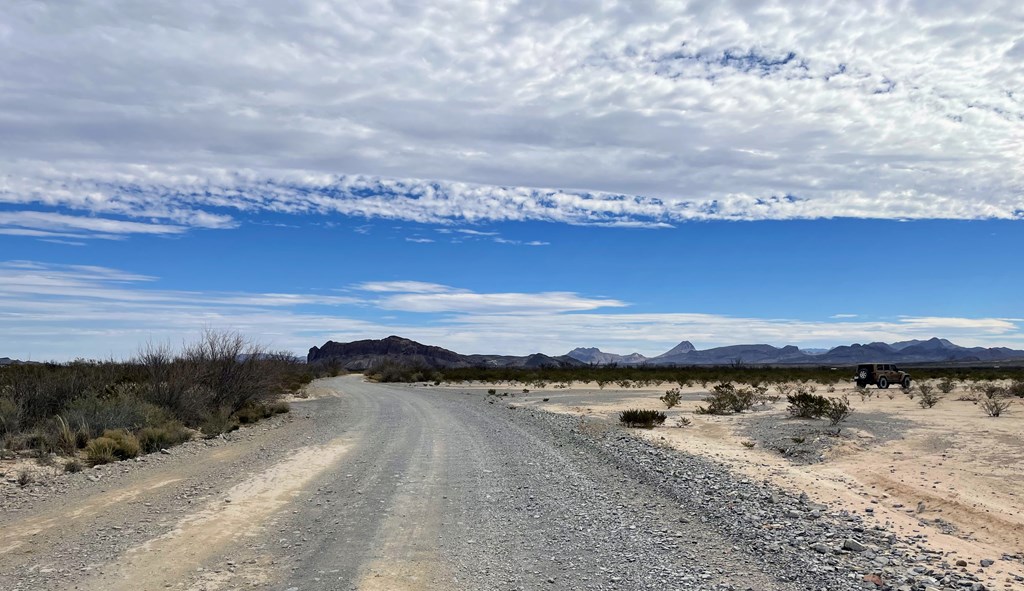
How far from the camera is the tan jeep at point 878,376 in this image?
152 ft

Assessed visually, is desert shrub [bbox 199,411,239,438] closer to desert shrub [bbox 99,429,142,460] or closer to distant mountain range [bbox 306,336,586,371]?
desert shrub [bbox 99,429,142,460]

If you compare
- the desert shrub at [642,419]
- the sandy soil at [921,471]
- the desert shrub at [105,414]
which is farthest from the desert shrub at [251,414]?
the sandy soil at [921,471]

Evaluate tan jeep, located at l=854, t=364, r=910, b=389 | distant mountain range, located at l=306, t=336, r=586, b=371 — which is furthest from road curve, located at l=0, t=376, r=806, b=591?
distant mountain range, located at l=306, t=336, r=586, b=371

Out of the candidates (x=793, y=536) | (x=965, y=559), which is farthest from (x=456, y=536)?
(x=965, y=559)

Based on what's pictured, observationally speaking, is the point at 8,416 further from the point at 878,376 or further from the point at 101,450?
the point at 878,376

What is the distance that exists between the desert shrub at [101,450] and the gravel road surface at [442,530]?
0.59 meters

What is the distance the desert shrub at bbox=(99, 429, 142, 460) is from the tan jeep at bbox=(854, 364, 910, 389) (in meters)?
43.7

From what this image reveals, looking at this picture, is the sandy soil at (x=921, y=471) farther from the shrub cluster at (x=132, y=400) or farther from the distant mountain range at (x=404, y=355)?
the distant mountain range at (x=404, y=355)

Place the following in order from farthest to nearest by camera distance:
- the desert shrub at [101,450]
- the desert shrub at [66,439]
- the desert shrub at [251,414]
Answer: the desert shrub at [251,414] → the desert shrub at [66,439] → the desert shrub at [101,450]

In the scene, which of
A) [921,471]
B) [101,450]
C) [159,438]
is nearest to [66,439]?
[101,450]

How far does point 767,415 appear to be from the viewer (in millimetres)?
27594

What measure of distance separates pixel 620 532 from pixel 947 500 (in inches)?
221

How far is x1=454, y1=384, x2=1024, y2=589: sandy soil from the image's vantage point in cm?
878

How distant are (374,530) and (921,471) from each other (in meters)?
10.8
